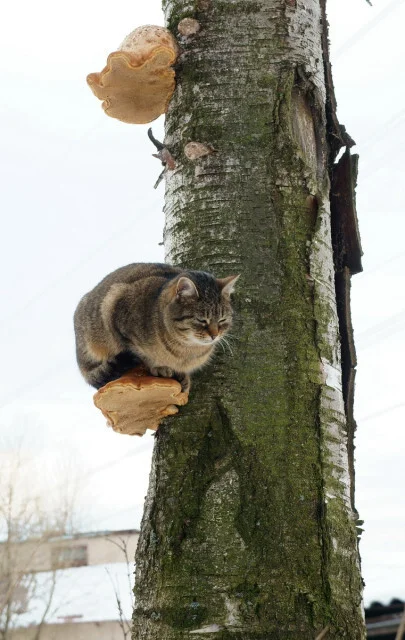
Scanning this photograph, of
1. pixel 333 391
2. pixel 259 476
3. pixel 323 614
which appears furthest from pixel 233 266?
pixel 323 614

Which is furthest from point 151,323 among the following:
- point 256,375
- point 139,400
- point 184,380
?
point 256,375

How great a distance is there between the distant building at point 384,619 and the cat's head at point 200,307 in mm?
1961

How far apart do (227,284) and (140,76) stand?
103 cm

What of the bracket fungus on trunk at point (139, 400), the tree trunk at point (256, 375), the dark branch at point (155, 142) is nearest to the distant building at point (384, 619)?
the tree trunk at point (256, 375)

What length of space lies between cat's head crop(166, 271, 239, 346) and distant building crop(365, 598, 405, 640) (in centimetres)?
196

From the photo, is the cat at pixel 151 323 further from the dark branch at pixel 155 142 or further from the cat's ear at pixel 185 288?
the dark branch at pixel 155 142

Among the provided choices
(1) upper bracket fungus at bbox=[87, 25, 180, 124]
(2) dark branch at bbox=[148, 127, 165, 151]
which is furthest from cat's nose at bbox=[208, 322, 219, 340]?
(1) upper bracket fungus at bbox=[87, 25, 180, 124]

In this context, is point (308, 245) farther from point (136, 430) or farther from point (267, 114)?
point (136, 430)

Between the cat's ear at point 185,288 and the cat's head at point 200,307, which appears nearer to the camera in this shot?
the cat's head at point 200,307

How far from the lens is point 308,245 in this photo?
2918 millimetres

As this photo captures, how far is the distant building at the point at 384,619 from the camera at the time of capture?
434cm

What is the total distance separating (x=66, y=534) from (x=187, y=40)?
17.4 meters

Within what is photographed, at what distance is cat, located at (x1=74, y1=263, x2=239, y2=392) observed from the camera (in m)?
3.06

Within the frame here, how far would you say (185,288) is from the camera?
10.3ft
